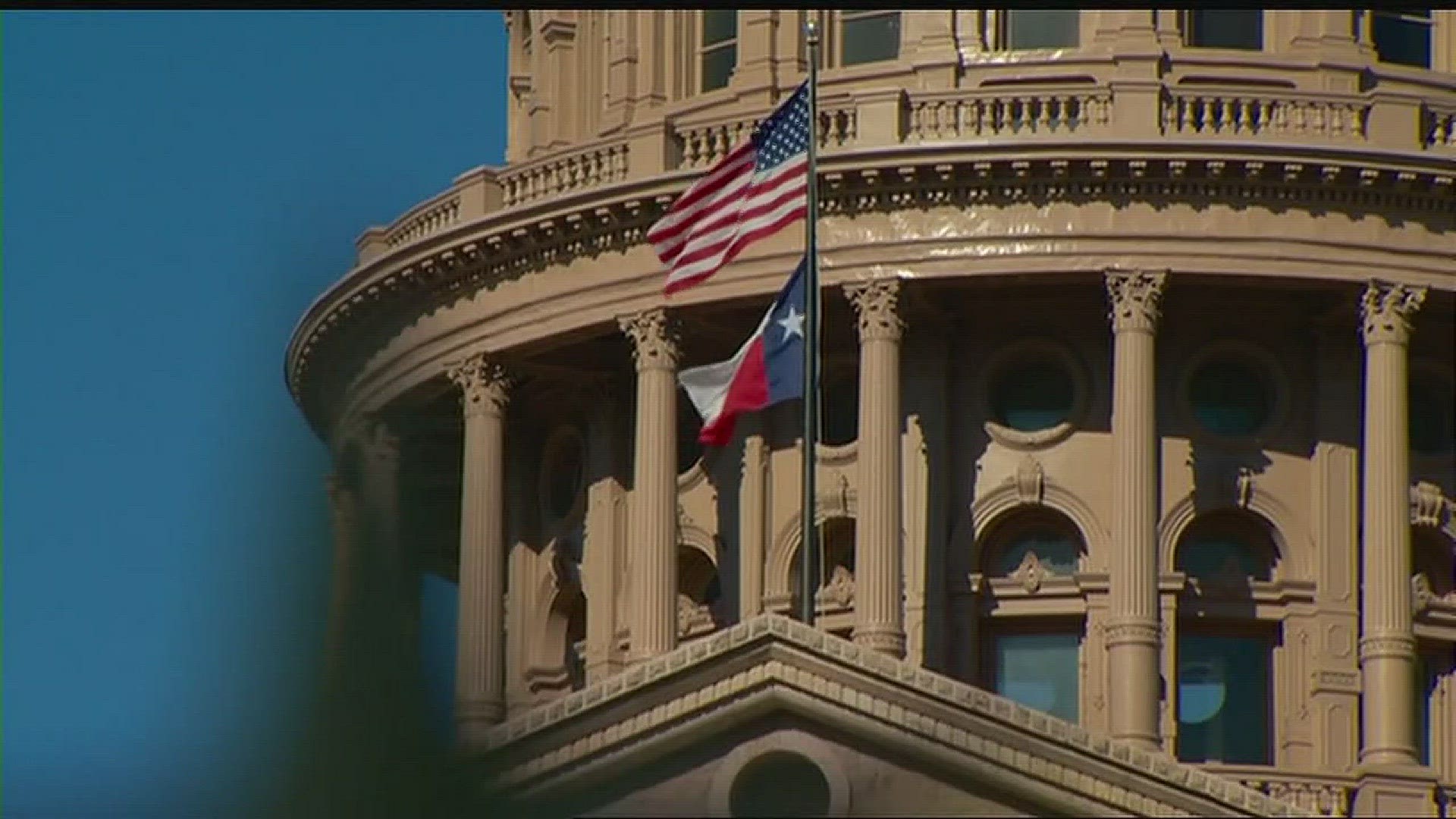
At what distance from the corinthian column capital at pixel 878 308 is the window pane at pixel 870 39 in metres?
4.33

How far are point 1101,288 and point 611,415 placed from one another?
338 inches

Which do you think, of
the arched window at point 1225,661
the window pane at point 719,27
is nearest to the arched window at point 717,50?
the window pane at point 719,27

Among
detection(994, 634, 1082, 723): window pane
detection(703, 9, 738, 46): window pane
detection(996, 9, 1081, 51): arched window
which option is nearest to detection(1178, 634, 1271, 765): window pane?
detection(994, 634, 1082, 723): window pane

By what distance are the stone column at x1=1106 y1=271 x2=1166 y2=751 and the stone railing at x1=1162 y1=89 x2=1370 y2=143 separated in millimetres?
2178

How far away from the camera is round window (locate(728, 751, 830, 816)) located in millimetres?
35688

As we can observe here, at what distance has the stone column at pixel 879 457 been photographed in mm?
60625

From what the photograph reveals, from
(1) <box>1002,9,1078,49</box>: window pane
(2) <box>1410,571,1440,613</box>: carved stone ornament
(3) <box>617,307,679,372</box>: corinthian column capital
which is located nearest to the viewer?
(2) <box>1410,571,1440,613</box>: carved stone ornament

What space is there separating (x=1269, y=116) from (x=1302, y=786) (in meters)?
9.05

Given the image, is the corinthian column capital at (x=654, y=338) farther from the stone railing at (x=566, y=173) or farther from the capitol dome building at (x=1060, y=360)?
the stone railing at (x=566, y=173)

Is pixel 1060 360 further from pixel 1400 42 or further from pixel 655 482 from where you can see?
pixel 1400 42

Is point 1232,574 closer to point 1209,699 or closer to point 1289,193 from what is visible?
point 1209,699

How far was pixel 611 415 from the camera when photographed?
6650cm

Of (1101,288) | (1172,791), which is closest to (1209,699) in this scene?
(1101,288)

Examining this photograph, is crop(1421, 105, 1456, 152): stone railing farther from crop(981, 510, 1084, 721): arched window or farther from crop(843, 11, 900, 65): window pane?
crop(843, 11, 900, 65): window pane
